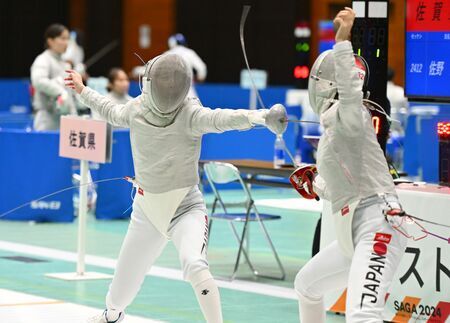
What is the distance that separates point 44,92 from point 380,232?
7.35 metres

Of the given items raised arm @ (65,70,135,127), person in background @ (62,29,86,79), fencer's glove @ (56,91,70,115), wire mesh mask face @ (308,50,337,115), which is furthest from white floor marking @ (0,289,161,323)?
person in background @ (62,29,86,79)

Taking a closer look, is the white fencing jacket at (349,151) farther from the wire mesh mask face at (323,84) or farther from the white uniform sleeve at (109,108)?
the white uniform sleeve at (109,108)

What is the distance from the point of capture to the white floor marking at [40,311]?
6797 millimetres

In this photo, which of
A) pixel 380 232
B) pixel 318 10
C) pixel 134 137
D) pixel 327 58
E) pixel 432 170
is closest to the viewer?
pixel 380 232

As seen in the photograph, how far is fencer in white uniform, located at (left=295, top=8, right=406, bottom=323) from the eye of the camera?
483 cm

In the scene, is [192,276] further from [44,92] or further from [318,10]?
[318,10]

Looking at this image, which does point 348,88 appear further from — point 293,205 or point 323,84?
point 293,205

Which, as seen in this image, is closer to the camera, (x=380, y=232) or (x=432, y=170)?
(x=380, y=232)

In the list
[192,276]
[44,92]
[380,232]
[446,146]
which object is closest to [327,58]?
[380,232]

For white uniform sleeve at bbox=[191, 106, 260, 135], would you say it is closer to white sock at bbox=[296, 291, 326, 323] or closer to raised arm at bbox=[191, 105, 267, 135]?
raised arm at bbox=[191, 105, 267, 135]

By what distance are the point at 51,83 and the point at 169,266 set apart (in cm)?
342

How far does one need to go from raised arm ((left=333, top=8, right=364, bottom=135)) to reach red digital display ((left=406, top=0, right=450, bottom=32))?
2299 mm

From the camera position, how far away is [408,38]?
734 centimetres

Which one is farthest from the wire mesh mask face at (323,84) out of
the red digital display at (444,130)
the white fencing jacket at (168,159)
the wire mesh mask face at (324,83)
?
the red digital display at (444,130)
